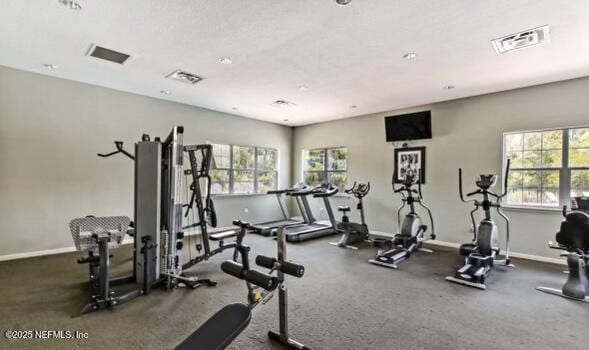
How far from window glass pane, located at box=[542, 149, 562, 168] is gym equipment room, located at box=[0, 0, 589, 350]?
0.07 feet

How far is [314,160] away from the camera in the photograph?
838 centimetres

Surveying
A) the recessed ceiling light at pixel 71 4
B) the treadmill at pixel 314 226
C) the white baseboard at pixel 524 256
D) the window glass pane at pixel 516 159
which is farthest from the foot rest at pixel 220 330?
the window glass pane at pixel 516 159

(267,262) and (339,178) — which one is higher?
(339,178)

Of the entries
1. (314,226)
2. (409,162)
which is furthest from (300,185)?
(409,162)

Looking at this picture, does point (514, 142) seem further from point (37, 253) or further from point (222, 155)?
point (37, 253)

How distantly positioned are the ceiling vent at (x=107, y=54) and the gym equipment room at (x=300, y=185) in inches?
1.9

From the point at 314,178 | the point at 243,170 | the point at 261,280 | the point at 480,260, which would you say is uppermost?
the point at 243,170

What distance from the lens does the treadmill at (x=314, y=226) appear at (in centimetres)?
606

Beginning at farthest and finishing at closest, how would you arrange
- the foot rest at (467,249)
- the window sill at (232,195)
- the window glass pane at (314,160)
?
1. the window glass pane at (314,160)
2. the window sill at (232,195)
3. the foot rest at (467,249)

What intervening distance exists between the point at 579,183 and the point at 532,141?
35.7 inches

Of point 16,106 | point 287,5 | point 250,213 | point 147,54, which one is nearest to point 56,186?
point 16,106

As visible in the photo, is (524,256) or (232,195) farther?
(232,195)

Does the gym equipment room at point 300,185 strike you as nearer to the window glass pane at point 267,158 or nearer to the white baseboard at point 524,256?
the white baseboard at point 524,256

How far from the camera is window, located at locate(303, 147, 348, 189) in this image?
25.1 feet
